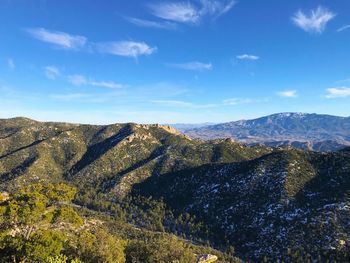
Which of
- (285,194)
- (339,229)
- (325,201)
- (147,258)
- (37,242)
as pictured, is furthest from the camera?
(285,194)

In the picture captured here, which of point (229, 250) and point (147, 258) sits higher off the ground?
point (147, 258)

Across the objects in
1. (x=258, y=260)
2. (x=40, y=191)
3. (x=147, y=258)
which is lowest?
(x=258, y=260)

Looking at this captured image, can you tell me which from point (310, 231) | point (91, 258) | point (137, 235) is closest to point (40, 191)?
point (91, 258)

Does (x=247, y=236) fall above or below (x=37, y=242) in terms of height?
below

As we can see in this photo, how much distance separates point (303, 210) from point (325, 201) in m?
12.6

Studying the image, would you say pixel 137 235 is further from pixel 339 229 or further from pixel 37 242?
pixel 37 242

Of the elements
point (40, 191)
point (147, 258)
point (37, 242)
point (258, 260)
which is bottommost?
point (258, 260)

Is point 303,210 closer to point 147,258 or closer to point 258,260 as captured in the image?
point 258,260

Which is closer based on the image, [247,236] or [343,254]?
[343,254]

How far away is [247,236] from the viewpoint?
590 feet

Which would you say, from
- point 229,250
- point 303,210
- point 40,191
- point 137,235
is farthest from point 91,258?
point 303,210

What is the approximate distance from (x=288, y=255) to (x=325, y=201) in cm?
4494

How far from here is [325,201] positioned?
18425 cm

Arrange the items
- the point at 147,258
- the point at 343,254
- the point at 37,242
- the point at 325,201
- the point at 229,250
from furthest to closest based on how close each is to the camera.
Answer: the point at 325,201 < the point at 229,250 < the point at 343,254 < the point at 147,258 < the point at 37,242
